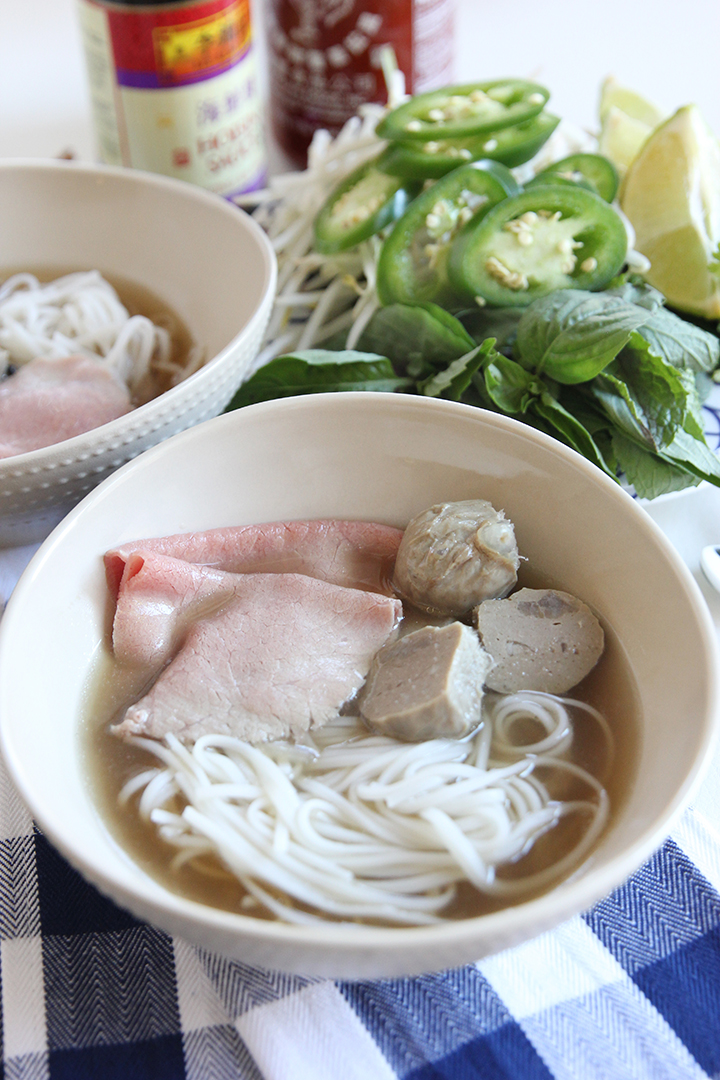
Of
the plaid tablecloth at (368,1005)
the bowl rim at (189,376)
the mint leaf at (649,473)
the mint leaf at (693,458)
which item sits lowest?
the plaid tablecloth at (368,1005)

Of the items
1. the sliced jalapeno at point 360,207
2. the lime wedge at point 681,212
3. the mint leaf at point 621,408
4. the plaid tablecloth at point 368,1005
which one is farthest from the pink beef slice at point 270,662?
the lime wedge at point 681,212

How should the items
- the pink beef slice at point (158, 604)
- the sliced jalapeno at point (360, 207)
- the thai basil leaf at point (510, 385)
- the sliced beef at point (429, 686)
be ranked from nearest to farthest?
the sliced beef at point (429, 686) → the pink beef slice at point (158, 604) → the thai basil leaf at point (510, 385) → the sliced jalapeno at point (360, 207)

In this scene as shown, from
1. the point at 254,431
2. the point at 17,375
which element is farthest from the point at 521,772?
the point at 17,375

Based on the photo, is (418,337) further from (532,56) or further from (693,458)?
(532,56)

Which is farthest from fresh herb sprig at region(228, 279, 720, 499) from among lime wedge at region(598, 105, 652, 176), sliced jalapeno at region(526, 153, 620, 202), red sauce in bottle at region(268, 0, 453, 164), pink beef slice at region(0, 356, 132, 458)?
red sauce in bottle at region(268, 0, 453, 164)

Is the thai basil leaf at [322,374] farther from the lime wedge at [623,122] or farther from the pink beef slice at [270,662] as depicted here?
the lime wedge at [623,122]

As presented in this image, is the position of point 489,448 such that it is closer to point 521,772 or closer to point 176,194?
point 521,772

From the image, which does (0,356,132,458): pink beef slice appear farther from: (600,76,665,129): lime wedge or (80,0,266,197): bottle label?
(600,76,665,129): lime wedge

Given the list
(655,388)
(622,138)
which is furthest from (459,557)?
(622,138)
